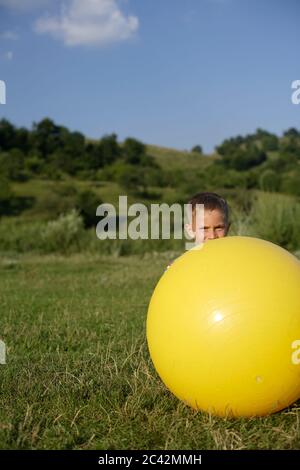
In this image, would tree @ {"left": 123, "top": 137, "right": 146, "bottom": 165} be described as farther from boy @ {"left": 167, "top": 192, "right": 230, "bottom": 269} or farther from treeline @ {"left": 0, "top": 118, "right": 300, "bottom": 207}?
boy @ {"left": 167, "top": 192, "right": 230, "bottom": 269}

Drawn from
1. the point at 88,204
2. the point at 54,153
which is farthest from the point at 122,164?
the point at 88,204

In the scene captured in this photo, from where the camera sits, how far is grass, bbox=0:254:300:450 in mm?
3273

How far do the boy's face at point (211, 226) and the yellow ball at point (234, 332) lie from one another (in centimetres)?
109

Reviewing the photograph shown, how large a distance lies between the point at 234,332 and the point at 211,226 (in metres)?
1.53

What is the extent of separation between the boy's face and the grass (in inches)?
44.7

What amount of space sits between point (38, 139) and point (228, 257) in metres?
45.6

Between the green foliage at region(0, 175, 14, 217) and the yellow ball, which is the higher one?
the green foliage at region(0, 175, 14, 217)

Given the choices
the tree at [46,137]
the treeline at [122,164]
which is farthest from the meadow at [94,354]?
the tree at [46,137]

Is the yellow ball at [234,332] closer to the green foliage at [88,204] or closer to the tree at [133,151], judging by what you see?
the green foliage at [88,204]

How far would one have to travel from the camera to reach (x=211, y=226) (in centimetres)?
471

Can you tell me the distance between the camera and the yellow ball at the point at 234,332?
3.31 m

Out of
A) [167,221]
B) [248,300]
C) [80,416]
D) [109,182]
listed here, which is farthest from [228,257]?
[109,182]

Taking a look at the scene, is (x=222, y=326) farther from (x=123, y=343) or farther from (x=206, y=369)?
(x=123, y=343)

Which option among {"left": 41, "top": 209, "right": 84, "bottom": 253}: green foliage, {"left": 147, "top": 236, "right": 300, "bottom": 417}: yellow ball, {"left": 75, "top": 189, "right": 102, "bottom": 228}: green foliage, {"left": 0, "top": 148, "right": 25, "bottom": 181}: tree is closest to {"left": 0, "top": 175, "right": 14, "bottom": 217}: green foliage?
{"left": 0, "top": 148, "right": 25, "bottom": 181}: tree
